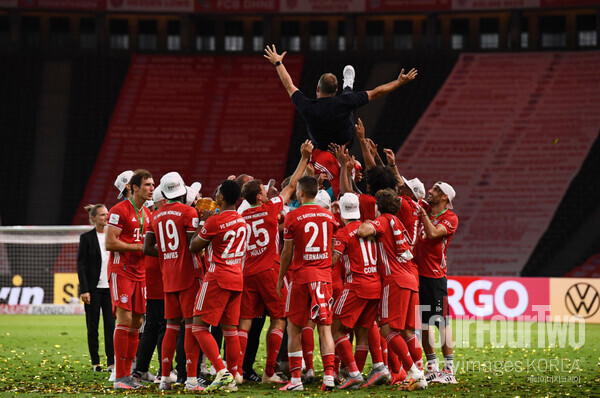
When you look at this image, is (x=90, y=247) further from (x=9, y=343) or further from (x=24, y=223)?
(x=24, y=223)

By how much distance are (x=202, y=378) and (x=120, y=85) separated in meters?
23.6

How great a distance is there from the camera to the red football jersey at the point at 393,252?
855 cm

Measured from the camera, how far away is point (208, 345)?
789 cm

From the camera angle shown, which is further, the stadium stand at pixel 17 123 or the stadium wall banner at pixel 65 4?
the stadium wall banner at pixel 65 4

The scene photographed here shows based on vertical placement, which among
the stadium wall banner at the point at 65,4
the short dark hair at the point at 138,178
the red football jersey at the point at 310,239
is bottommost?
the red football jersey at the point at 310,239

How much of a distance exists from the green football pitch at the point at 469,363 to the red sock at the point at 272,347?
0.77 ft

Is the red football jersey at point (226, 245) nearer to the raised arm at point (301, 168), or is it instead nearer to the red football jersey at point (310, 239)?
the red football jersey at point (310, 239)

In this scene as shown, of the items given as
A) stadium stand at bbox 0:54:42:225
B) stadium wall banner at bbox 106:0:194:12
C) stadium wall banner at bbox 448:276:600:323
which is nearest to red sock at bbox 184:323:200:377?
stadium wall banner at bbox 448:276:600:323

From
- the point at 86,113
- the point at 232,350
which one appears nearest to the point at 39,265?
the point at 86,113

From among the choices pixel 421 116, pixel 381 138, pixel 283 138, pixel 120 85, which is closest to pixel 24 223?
pixel 120 85

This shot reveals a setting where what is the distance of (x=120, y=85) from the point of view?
30500 mm

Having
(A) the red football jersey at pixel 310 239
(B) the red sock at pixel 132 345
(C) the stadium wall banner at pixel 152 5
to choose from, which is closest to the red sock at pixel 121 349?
(B) the red sock at pixel 132 345

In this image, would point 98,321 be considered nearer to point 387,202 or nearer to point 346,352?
point 346,352

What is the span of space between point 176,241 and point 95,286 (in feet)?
9.18
